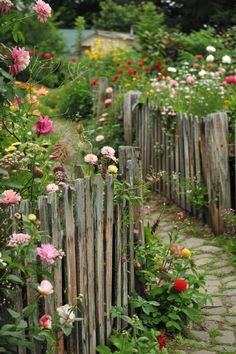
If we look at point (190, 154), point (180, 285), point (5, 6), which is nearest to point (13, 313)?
point (5, 6)

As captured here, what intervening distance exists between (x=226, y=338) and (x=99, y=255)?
1155mm

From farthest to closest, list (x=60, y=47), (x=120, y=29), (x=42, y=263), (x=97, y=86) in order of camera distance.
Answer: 1. (x=120, y=29)
2. (x=60, y=47)
3. (x=97, y=86)
4. (x=42, y=263)

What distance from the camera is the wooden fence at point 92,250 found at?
3129mm

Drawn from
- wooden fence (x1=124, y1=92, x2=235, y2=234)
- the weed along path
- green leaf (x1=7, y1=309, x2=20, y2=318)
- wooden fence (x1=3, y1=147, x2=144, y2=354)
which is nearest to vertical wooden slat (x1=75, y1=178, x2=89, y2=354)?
wooden fence (x1=3, y1=147, x2=144, y2=354)

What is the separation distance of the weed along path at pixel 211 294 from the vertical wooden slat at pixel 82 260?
74 cm

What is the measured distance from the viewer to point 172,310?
166 inches

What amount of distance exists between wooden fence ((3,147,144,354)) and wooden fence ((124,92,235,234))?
240 cm

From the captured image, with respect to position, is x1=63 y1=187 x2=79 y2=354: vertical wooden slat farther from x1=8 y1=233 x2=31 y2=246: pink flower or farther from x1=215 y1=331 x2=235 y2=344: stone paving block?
x1=215 y1=331 x2=235 y2=344: stone paving block

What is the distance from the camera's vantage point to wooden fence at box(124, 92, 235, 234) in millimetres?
6516

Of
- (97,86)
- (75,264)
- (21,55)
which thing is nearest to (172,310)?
(75,264)

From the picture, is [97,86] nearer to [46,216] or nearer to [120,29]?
[46,216]

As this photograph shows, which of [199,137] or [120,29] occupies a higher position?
[120,29]

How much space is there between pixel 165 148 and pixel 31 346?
5.16 metres

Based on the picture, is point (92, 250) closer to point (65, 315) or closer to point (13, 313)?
point (65, 315)
